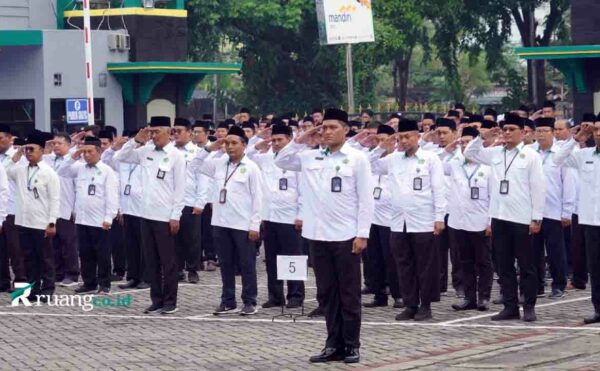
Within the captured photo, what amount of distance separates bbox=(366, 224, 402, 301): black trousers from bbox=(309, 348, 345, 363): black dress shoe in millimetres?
4326

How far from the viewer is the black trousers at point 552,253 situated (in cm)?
1867

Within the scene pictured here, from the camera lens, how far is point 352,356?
533 inches

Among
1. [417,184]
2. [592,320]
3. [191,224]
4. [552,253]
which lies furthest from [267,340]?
[191,224]

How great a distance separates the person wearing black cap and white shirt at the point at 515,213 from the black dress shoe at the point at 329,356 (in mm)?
3353

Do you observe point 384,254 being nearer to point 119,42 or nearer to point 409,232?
point 409,232

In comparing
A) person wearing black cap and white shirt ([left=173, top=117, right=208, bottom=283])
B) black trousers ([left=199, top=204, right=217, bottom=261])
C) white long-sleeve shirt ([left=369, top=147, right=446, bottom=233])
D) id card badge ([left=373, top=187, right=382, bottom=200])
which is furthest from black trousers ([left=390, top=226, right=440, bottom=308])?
black trousers ([left=199, top=204, right=217, bottom=261])

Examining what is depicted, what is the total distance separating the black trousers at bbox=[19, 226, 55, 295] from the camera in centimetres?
1888

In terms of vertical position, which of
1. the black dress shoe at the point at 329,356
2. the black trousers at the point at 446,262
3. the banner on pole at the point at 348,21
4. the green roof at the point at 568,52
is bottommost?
the black dress shoe at the point at 329,356

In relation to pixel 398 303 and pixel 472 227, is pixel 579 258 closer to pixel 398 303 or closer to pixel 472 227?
pixel 472 227

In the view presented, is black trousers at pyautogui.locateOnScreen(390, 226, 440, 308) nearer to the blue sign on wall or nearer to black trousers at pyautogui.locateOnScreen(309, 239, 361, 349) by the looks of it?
black trousers at pyautogui.locateOnScreen(309, 239, 361, 349)

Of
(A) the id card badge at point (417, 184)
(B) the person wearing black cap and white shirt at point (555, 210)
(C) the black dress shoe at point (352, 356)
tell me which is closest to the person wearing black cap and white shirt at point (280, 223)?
(A) the id card badge at point (417, 184)

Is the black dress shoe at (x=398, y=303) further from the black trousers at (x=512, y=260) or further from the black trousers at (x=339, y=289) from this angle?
the black trousers at (x=339, y=289)

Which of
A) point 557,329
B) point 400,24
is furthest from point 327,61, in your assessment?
point 557,329

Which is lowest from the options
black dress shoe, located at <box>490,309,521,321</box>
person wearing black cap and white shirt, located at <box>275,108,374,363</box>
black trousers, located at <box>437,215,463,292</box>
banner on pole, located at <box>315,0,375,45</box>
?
black dress shoe, located at <box>490,309,521,321</box>
